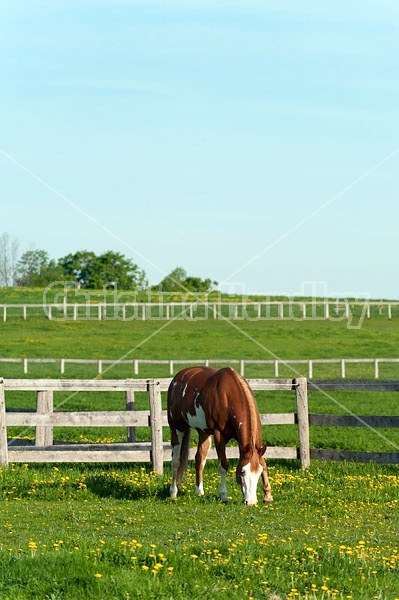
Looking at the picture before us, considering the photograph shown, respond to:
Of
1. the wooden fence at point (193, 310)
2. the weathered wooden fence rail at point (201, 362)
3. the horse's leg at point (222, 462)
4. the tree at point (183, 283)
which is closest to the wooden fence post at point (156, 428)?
the horse's leg at point (222, 462)

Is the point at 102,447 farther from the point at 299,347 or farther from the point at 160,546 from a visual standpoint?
the point at 299,347

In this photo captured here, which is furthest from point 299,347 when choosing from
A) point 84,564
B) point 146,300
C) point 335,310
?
point 84,564

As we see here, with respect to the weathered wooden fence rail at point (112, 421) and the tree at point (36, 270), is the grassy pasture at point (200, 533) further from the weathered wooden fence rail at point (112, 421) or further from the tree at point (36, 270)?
the tree at point (36, 270)

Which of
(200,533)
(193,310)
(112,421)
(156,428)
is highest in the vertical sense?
(193,310)

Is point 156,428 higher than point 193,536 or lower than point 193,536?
higher

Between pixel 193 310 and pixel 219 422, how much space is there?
6374 centimetres

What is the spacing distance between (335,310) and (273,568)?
2871 inches

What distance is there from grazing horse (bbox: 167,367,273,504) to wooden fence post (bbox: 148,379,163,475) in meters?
1.05

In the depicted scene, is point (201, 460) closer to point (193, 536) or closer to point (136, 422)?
point (136, 422)

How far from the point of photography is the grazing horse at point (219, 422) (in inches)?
500

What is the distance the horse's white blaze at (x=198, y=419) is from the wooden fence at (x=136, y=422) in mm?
1487

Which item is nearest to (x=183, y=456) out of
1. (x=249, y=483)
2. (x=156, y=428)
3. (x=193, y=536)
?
(x=156, y=428)

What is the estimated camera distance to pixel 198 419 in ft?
44.9

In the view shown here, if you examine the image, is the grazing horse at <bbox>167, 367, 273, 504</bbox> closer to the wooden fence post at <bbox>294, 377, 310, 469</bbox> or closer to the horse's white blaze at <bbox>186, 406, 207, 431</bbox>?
the horse's white blaze at <bbox>186, 406, 207, 431</bbox>
